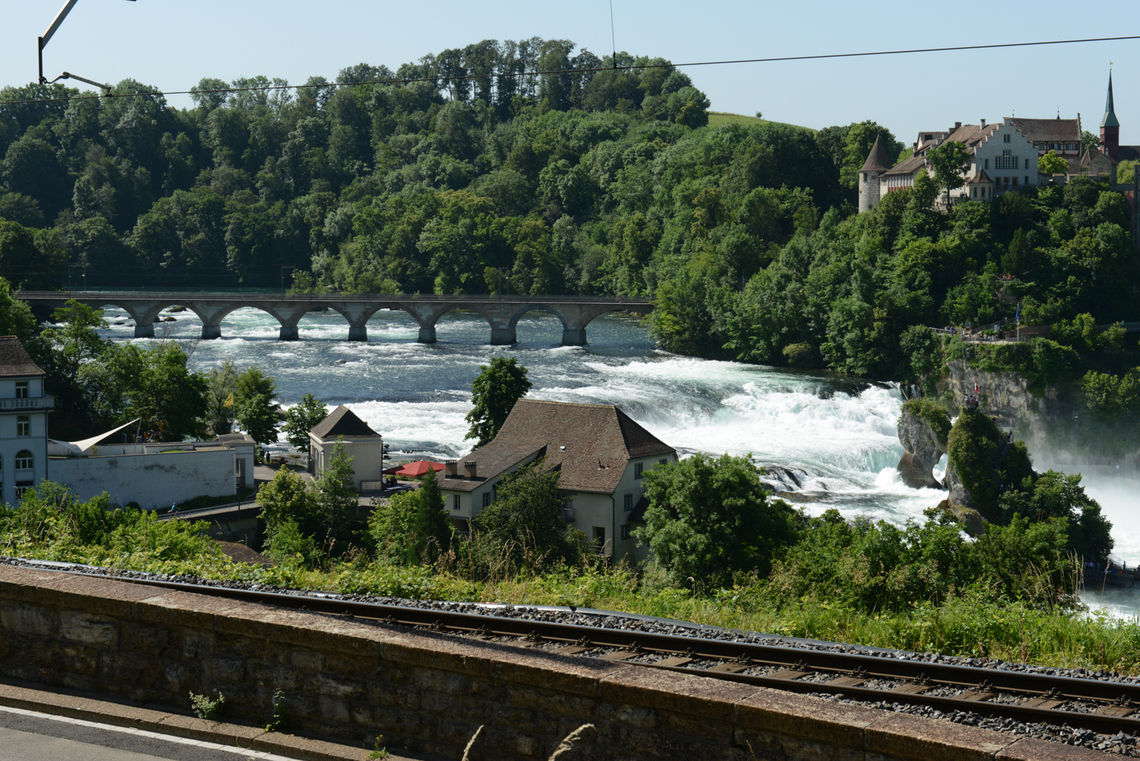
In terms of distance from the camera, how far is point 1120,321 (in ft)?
278

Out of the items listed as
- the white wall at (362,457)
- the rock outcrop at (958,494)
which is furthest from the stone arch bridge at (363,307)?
the white wall at (362,457)

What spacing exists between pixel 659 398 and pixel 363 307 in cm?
3624

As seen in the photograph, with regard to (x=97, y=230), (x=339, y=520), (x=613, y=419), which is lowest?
(x=339, y=520)

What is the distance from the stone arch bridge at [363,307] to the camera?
310 ft

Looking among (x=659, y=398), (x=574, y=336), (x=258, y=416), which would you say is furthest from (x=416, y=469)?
(x=574, y=336)

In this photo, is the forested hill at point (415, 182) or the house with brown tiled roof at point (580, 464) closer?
the house with brown tiled roof at point (580, 464)

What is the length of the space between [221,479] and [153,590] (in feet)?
131

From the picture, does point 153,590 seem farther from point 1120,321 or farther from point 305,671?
point 1120,321

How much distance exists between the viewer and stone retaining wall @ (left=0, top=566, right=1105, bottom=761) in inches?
243

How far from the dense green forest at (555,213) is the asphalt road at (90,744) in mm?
39873

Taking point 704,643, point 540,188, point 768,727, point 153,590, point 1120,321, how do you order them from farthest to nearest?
point 540,188, point 1120,321, point 704,643, point 153,590, point 768,727

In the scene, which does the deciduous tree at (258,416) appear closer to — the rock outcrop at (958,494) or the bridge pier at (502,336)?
the rock outcrop at (958,494)

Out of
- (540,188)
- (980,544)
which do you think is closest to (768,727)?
(980,544)

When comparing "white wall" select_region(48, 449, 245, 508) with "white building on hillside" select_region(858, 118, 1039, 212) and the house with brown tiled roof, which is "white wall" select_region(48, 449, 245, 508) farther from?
"white building on hillside" select_region(858, 118, 1039, 212)
